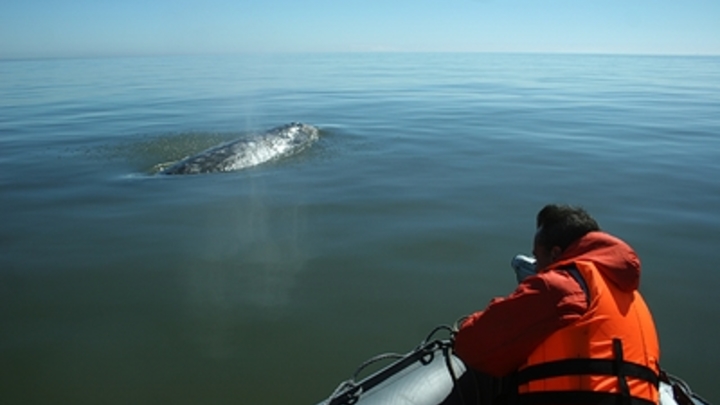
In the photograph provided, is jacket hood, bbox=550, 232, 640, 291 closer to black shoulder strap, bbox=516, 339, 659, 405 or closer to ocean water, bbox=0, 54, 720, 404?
black shoulder strap, bbox=516, 339, 659, 405

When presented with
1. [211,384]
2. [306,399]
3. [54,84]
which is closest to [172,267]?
[211,384]

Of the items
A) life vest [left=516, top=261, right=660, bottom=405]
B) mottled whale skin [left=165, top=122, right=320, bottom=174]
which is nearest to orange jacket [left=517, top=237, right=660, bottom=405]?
life vest [left=516, top=261, right=660, bottom=405]

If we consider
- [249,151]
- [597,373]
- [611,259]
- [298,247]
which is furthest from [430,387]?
[249,151]

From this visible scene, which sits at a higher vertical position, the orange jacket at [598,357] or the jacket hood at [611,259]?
the jacket hood at [611,259]

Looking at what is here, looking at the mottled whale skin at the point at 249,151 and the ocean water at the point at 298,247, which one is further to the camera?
the mottled whale skin at the point at 249,151

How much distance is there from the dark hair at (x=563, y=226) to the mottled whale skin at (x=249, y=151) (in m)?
9.30

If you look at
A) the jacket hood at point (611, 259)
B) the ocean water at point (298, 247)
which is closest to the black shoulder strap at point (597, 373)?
the jacket hood at point (611, 259)

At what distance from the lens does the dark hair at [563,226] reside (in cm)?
311

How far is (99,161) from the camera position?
1247 centimetres

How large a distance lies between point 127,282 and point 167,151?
27.2ft

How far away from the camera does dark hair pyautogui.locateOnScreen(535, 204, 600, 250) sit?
10.2 feet

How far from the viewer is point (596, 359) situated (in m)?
2.56

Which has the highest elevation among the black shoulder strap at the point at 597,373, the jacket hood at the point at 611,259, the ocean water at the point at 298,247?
the jacket hood at the point at 611,259

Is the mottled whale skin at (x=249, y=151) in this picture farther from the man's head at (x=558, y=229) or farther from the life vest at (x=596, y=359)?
the life vest at (x=596, y=359)
